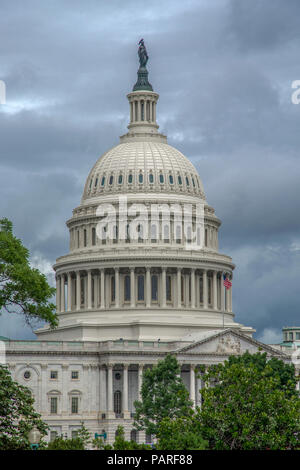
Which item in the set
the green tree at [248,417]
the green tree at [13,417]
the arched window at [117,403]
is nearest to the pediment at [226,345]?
the arched window at [117,403]

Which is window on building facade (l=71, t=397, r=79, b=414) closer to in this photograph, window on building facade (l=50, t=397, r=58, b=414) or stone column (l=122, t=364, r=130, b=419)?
window on building facade (l=50, t=397, r=58, b=414)

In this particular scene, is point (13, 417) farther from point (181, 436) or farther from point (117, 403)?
point (117, 403)

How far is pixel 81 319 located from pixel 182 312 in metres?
16.5

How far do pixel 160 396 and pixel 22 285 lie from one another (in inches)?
2313

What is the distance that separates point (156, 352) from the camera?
181 meters

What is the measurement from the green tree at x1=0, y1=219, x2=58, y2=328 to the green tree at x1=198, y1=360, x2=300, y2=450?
1458 cm

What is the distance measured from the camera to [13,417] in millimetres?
84250

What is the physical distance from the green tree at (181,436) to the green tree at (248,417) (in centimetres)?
104

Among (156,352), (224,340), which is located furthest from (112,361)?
(224,340)

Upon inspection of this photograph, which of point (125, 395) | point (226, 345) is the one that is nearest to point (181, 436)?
point (125, 395)

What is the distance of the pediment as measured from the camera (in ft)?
600

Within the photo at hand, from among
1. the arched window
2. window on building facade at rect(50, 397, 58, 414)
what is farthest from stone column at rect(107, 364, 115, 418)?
window on building facade at rect(50, 397, 58, 414)
